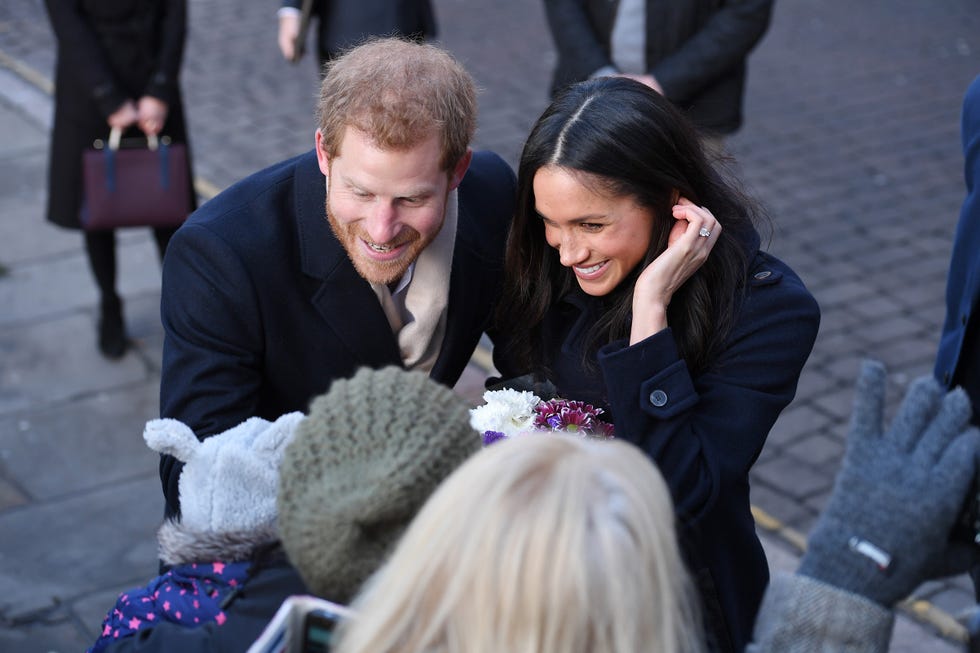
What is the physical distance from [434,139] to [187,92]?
262 inches

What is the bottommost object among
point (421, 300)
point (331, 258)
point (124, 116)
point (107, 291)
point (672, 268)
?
point (107, 291)

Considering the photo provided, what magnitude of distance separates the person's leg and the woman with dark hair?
11.1 ft

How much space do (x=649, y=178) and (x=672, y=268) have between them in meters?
0.20

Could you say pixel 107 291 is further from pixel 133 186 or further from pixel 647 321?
pixel 647 321

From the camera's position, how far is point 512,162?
7.45m

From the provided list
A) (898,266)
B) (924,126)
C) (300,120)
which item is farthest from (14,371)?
(924,126)

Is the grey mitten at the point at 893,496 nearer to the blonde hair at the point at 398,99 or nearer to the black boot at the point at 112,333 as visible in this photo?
the blonde hair at the point at 398,99

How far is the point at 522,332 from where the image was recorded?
9.43 feet

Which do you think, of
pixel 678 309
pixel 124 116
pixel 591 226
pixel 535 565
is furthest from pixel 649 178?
pixel 124 116

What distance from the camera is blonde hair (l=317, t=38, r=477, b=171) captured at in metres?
2.54

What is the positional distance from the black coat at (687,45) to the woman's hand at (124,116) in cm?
187

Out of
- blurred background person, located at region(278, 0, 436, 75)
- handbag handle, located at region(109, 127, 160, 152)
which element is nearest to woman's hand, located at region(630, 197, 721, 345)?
blurred background person, located at region(278, 0, 436, 75)

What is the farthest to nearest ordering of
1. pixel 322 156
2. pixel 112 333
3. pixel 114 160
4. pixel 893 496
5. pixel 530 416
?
pixel 112 333 < pixel 114 160 < pixel 322 156 < pixel 530 416 < pixel 893 496

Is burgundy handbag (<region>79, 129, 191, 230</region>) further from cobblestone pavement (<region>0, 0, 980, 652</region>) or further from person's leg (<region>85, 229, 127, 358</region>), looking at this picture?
cobblestone pavement (<region>0, 0, 980, 652</region>)
